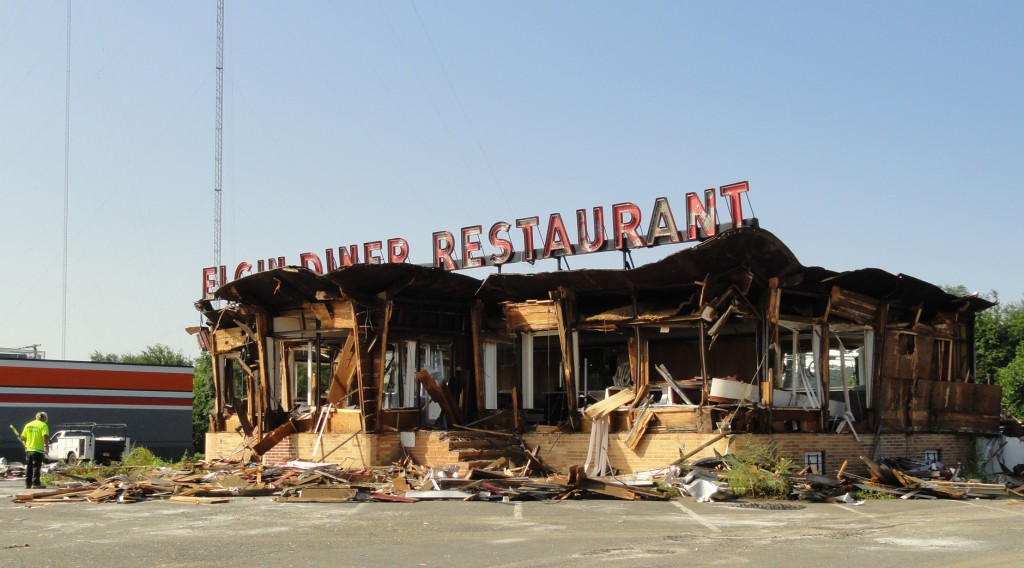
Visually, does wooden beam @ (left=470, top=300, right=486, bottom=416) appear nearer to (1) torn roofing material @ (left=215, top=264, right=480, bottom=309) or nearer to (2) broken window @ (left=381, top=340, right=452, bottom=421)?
(1) torn roofing material @ (left=215, top=264, right=480, bottom=309)

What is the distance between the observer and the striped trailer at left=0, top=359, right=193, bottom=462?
4253 centimetres

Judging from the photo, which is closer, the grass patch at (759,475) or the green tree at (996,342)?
the grass patch at (759,475)

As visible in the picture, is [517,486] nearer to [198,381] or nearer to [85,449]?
[85,449]

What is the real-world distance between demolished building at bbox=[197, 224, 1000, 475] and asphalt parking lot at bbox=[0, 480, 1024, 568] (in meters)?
4.48

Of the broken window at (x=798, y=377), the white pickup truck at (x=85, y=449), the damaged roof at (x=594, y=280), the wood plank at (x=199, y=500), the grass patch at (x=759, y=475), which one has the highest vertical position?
the damaged roof at (x=594, y=280)

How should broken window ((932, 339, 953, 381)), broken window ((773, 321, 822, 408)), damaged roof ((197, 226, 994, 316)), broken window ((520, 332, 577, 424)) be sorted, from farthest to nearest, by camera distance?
broken window ((932, 339, 953, 381)) → broken window ((520, 332, 577, 424)) → broken window ((773, 321, 822, 408)) → damaged roof ((197, 226, 994, 316))

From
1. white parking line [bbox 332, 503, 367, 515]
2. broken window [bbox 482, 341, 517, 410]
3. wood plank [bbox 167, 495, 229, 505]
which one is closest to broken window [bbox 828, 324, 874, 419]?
broken window [bbox 482, 341, 517, 410]

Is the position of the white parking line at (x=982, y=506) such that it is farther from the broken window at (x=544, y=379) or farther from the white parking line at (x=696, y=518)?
the broken window at (x=544, y=379)

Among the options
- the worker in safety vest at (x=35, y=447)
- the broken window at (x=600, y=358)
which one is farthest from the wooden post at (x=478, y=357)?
the worker in safety vest at (x=35, y=447)

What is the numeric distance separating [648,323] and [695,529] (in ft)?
30.5

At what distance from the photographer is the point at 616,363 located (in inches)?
1116

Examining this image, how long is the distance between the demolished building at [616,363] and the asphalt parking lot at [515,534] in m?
4.48

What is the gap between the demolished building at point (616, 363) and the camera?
72.5ft

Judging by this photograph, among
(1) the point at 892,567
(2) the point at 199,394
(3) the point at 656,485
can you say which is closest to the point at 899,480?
(3) the point at 656,485
